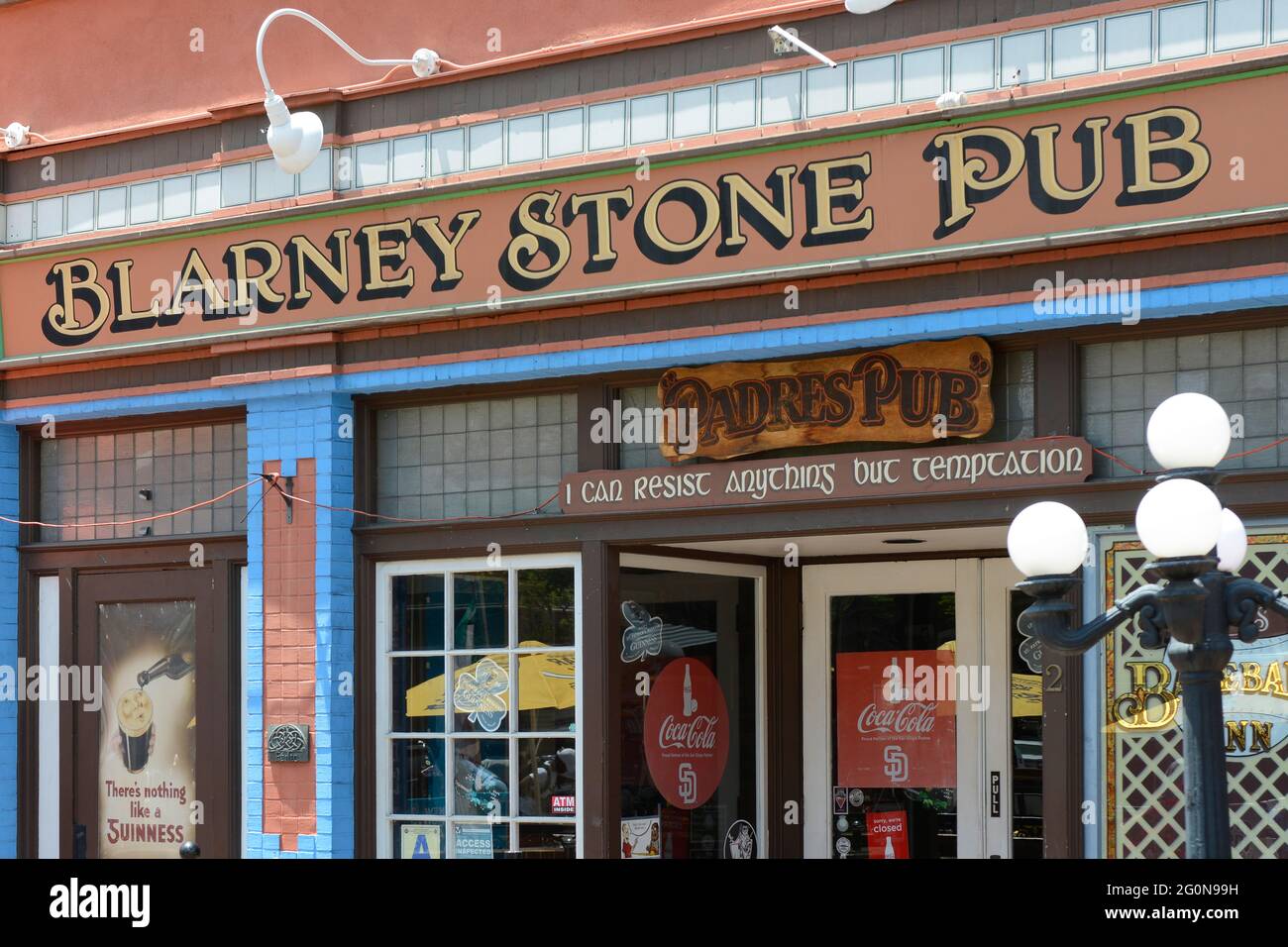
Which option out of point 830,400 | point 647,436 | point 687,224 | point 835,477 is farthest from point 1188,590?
point 647,436

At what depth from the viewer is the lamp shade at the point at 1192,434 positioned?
5.07m

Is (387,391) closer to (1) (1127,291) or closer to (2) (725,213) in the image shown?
(2) (725,213)

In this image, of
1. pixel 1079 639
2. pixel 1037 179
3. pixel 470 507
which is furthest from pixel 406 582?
pixel 1079 639

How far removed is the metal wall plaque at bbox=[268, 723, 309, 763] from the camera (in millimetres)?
9922

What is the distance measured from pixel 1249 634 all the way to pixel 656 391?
464 centimetres

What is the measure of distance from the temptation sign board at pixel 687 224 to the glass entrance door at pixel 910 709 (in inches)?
99.3

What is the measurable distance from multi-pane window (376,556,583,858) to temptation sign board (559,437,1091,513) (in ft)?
1.68

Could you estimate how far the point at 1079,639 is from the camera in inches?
201

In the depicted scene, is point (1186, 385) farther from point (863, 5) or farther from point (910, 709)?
point (910, 709)

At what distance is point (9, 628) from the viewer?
448 inches

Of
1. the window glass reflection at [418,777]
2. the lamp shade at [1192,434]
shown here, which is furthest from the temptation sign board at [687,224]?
the lamp shade at [1192,434]

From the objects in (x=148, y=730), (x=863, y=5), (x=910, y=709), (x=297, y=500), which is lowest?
(x=148, y=730)

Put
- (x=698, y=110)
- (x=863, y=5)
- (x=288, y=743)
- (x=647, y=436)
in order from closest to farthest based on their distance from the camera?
(x=863, y=5)
(x=698, y=110)
(x=647, y=436)
(x=288, y=743)

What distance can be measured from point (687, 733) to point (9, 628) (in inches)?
185
